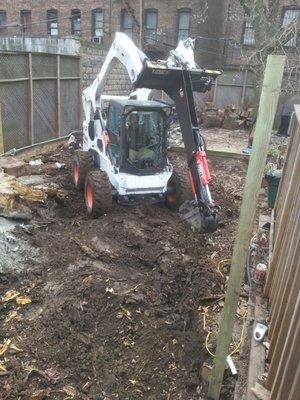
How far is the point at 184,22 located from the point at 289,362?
79.9 ft

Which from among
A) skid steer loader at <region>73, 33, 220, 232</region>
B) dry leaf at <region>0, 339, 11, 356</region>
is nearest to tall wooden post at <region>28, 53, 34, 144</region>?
skid steer loader at <region>73, 33, 220, 232</region>

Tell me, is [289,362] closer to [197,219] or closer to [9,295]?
[9,295]

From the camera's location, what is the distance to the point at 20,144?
35.7 ft

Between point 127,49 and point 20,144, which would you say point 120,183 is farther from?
point 20,144

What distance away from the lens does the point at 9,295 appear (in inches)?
199

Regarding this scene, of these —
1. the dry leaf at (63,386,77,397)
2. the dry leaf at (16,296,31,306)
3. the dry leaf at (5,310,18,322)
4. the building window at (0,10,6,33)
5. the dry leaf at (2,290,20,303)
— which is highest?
the building window at (0,10,6,33)

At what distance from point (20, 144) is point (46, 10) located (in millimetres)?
19092

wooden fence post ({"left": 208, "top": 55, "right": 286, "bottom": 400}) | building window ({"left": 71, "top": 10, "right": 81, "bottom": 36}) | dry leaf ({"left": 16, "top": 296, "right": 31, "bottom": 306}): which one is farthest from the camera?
building window ({"left": 71, "top": 10, "right": 81, "bottom": 36})

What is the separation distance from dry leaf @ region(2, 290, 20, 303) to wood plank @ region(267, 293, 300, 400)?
3693 mm

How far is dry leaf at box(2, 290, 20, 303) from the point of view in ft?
16.4

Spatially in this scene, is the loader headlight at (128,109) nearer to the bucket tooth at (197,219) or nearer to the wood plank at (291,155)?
the bucket tooth at (197,219)

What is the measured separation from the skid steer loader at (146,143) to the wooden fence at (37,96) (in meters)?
2.72

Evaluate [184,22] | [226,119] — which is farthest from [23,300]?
[184,22]

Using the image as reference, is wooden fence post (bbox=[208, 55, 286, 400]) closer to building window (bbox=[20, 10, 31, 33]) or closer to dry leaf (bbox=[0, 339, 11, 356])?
dry leaf (bbox=[0, 339, 11, 356])
